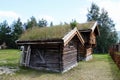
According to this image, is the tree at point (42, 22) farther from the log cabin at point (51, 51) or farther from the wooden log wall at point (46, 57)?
A: the wooden log wall at point (46, 57)

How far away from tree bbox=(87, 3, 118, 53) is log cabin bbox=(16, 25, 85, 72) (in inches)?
1198

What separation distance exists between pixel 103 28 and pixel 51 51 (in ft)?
112

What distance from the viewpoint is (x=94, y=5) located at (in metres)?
49.4

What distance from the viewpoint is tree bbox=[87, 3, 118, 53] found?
4431 cm

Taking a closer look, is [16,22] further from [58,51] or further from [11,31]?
[58,51]

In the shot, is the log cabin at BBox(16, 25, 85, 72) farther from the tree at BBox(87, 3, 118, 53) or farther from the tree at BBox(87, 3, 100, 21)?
the tree at BBox(87, 3, 100, 21)

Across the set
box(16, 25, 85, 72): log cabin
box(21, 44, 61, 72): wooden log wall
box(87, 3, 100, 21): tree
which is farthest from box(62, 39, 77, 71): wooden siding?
box(87, 3, 100, 21): tree

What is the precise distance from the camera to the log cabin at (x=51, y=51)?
43.0 ft

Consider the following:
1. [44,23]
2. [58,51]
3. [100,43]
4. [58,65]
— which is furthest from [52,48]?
[44,23]

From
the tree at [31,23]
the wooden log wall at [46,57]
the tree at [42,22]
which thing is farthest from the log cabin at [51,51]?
the tree at [42,22]

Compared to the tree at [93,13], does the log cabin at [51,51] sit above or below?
below

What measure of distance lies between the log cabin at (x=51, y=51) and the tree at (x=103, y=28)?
30435mm

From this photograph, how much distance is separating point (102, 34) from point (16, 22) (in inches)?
1173

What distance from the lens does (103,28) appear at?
4525 centimetres
